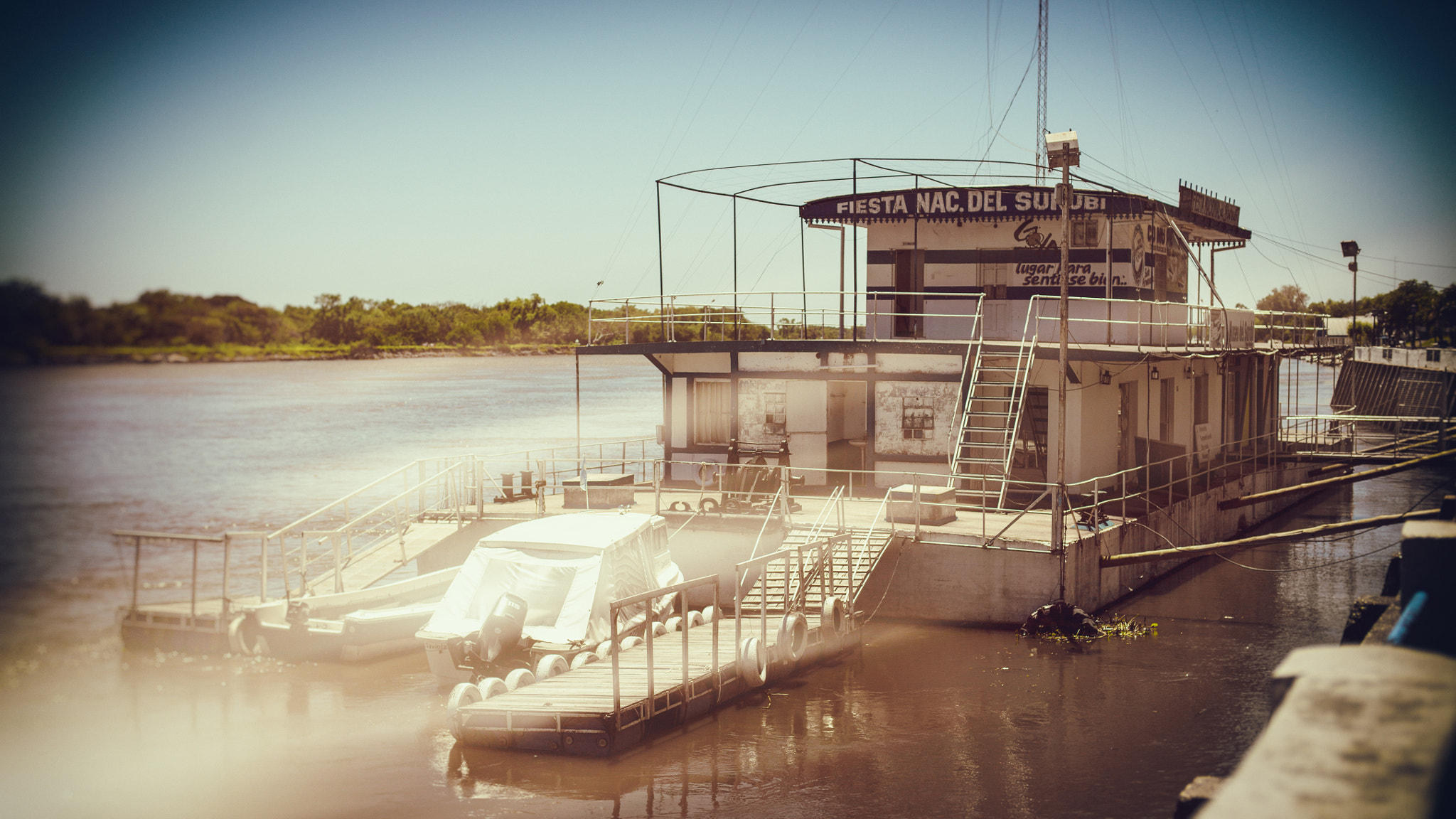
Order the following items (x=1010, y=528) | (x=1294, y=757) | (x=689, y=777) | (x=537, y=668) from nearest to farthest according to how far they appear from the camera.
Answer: (x=1294, y=757) → (x=689, y=777) → (x=537, y=668) → (x=1010, y=528)

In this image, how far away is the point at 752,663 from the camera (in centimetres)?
1589

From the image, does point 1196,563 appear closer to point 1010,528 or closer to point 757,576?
point 1010,528

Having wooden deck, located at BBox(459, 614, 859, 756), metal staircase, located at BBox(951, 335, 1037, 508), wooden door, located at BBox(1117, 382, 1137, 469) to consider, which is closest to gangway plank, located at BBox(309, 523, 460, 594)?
wooden deck, located at BBox(459, 614, 859, 756)

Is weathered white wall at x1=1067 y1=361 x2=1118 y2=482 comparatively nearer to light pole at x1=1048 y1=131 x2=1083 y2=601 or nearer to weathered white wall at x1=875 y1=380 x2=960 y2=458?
weathered white wall at x1=875 y1=380 x2=960 y2=458

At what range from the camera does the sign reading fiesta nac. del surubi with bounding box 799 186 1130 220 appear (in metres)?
24.0

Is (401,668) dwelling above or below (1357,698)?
below

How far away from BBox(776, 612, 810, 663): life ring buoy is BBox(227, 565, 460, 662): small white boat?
23.0 ft

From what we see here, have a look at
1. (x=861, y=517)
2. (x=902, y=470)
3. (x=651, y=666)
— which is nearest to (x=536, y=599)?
(x=651, y=666)

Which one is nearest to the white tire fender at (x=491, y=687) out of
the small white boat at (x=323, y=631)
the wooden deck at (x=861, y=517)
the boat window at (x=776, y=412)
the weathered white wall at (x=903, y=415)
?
the small white boat at (x=323, y=631)

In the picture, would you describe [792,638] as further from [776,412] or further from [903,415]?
[776,412]

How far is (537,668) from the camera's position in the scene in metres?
15.6

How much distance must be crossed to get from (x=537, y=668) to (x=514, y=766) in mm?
2336

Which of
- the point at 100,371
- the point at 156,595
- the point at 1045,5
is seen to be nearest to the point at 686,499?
the point at 156,595

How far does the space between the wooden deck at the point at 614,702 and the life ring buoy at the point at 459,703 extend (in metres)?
0.06
